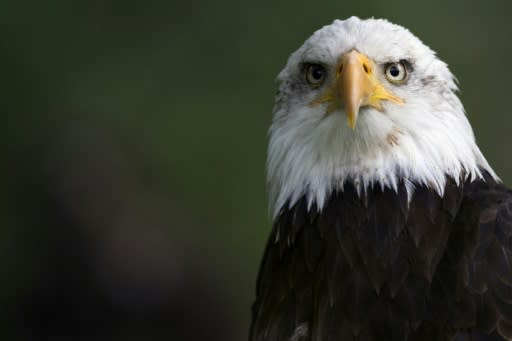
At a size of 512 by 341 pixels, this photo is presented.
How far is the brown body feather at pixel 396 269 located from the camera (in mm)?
2990

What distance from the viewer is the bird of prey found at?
3.03 meters

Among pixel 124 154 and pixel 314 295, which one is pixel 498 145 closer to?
pixel 124 154

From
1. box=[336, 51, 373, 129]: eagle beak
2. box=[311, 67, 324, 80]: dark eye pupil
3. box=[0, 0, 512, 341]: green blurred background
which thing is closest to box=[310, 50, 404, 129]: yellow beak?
box=[336, 51, 373, 129]: eagle beak

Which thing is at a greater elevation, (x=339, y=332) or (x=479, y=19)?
(x=479, y=19)

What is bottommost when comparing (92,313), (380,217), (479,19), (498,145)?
(92,313)

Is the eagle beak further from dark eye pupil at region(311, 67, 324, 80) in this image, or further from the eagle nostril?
dark eye pupil at region(311, 67, 324, 80)

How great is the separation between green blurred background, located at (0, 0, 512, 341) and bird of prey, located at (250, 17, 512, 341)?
393 cm

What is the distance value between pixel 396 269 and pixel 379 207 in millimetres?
258

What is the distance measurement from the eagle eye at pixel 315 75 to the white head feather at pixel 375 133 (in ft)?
0.08

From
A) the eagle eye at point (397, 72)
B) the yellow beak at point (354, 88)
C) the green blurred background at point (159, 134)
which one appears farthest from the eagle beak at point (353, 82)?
the green blurred background at point (159, 134)

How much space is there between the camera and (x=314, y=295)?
324 cm

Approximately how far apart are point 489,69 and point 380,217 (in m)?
5.48

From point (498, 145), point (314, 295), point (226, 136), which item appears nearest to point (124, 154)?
point (226, 136)

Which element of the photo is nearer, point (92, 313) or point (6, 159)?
point (92, 313)
